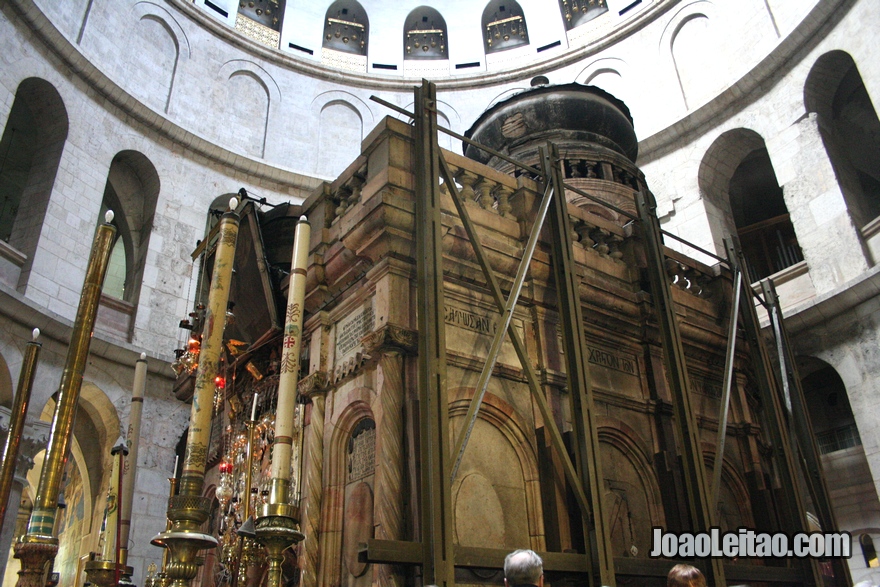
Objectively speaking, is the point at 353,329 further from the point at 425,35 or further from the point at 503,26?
the point at 503,26

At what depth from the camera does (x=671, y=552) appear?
254 inches

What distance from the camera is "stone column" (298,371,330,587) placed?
5.79 meters

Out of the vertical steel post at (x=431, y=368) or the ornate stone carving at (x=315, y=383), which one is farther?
the ornate stone carving at (x=315, y=383)

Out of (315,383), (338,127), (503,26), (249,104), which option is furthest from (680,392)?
(503,26)

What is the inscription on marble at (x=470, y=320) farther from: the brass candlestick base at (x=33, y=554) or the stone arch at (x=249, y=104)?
the stone arch at (x=249, y=104)

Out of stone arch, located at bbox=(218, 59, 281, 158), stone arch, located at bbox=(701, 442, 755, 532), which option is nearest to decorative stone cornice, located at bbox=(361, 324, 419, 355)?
stone arch, located at bbox=(701, 442, 755, 532)

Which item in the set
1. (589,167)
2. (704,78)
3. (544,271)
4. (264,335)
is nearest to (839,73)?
(704,78)

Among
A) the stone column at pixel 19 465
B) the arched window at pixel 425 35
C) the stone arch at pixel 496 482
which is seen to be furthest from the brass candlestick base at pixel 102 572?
the arched window at pixel 425 35

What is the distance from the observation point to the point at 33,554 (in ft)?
10.5

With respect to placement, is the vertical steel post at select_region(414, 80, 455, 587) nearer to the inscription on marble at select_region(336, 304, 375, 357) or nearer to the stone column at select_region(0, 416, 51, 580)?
the inscription on marble at select_region(336, 304, 375, 357)

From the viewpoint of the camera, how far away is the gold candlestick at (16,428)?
4000 millimetres

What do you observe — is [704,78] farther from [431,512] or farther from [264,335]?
[431,512]

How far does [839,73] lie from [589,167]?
984 cm

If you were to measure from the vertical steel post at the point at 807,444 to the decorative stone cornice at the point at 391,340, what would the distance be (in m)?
5.87
